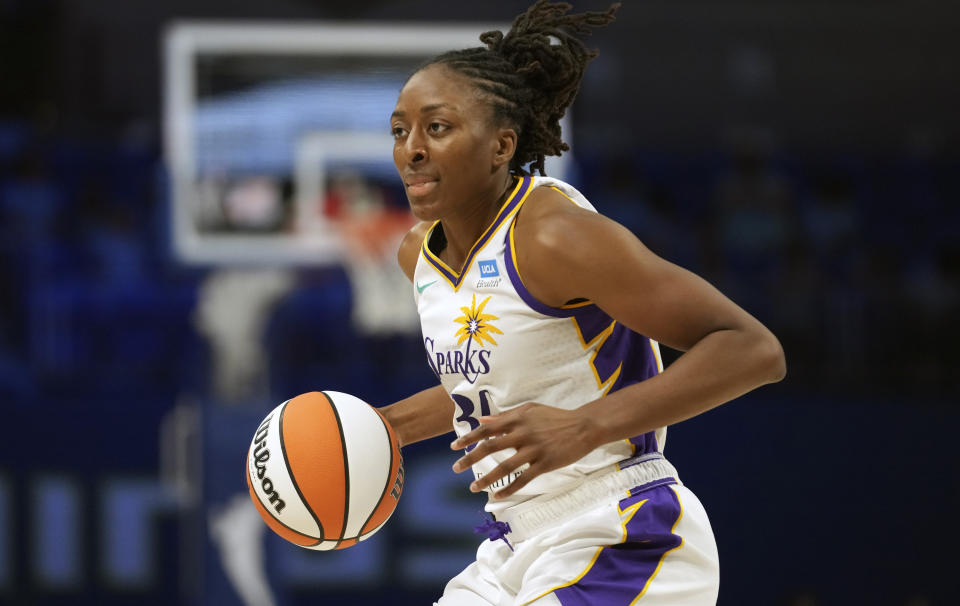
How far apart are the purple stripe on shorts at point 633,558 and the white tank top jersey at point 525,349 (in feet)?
0.45

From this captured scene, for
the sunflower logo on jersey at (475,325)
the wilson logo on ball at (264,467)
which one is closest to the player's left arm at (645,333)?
the sunflower logo on jersey at (475,325)

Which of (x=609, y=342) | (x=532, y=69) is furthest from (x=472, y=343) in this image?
(x=532, y=69)

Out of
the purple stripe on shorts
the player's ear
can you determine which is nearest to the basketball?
the purple stripe on shorts

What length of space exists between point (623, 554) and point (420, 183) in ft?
3.12

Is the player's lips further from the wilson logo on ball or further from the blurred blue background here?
the blurred blue background

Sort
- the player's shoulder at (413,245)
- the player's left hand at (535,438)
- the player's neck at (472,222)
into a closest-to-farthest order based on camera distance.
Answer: the player's left hand at (535,438) < the player's neck at (472,222) < the player's shoulder at (413,245)

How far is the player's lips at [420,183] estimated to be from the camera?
2.70m

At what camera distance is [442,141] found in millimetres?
2678

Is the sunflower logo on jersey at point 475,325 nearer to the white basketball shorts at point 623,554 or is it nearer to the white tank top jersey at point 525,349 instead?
the white tank top jersey at point 525,349

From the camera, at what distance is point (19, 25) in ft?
34.2

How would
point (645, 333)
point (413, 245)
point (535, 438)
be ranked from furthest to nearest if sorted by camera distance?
point (413, 245)
point (645, 333)
point (535, 438)

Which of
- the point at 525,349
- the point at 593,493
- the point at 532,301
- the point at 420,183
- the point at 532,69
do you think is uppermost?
the point at 532,69

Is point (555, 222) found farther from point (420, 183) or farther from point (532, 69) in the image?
point (532, 69)

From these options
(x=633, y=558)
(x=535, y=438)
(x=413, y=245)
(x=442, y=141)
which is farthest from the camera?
(x=413, y=245)
